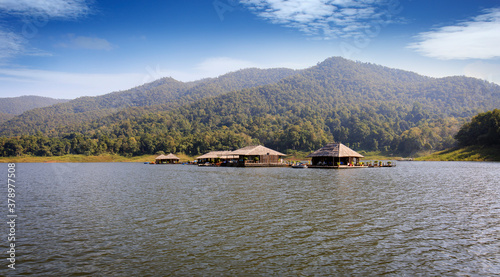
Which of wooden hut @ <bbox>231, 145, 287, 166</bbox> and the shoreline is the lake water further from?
the shoreline

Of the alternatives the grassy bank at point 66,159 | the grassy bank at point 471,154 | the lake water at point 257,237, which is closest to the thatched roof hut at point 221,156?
the grassy bank at point 66,159

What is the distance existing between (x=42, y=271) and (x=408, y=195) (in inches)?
1068

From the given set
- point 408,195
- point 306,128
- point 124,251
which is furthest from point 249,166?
point 306,128

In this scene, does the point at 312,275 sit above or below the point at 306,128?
below

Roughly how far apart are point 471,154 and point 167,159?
108 meters

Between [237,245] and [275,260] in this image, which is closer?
[275,260]

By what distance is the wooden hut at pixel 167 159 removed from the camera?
118m

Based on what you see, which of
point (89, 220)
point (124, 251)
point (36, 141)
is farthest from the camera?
point (36, 141)

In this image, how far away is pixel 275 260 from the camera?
1176cm

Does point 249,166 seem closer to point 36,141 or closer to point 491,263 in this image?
point 491,263

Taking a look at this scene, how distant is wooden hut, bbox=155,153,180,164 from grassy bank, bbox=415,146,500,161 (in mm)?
101656

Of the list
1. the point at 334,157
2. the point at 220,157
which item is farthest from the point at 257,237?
the point at 220,157

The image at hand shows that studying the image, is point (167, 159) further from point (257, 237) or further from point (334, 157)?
point (257, 237)

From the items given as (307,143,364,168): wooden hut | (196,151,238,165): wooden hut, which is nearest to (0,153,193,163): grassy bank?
(196,151,238,165): wooden hut
